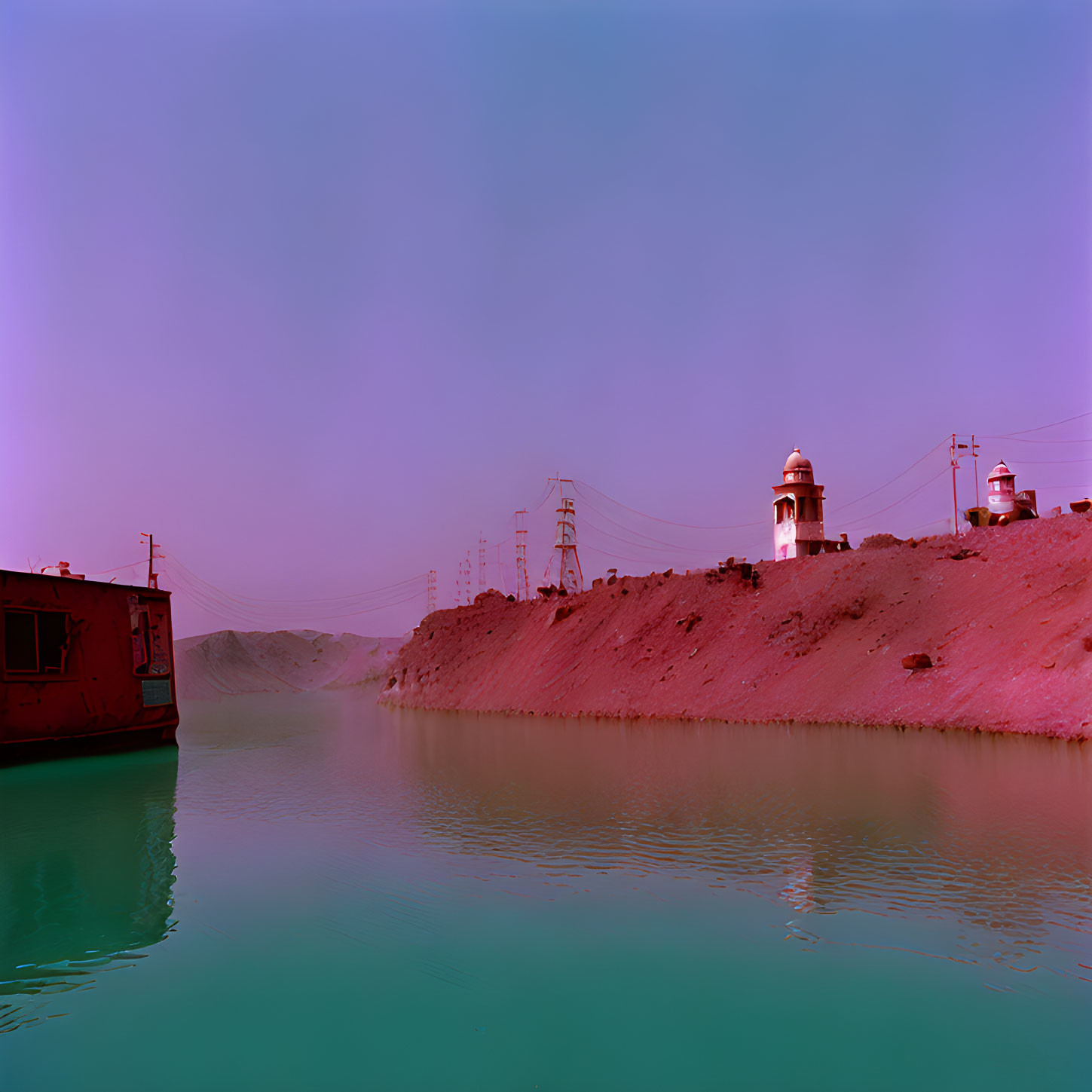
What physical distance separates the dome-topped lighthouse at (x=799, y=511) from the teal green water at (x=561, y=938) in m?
37.8

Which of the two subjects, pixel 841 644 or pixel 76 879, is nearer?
pixel 76 879

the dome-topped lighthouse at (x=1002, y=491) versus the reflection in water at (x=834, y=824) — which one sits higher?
the dome-topped lighthouse at (x=1002, y=491)

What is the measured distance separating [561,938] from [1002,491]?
51691 millimetres

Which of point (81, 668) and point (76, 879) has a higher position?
point (81, 668)

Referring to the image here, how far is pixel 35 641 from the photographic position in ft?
86.5

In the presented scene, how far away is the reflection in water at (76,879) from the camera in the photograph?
8.95 m

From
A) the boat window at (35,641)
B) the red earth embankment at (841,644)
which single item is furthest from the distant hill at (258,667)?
the boat window at (35,641)

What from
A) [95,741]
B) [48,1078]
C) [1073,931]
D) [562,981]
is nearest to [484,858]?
[562,981]

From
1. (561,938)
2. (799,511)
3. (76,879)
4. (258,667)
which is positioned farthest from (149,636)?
(258,667)

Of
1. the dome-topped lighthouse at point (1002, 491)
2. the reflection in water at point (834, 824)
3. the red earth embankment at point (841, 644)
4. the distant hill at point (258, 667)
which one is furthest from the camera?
the distant hill at point (258, 667)

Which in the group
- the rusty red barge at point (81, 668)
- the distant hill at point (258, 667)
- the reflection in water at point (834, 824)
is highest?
the rusty red barge at point (81, 668)

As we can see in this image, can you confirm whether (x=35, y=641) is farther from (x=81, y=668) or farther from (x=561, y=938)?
(x=561, y=938)

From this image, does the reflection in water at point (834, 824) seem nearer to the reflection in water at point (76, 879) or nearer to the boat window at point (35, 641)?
the reflection in water at point (76, 879)

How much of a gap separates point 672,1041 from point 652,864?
18.5 ft
